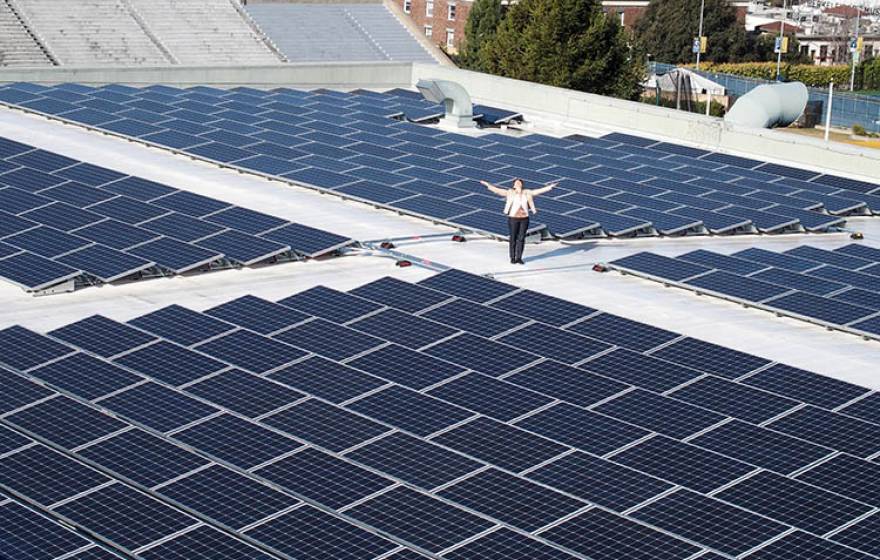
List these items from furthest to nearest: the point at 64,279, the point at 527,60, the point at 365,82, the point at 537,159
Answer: the point at 527,60 → the point at 365,82 → the point at 537,159 → the point at 64,279

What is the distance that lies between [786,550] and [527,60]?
6462 centimetres

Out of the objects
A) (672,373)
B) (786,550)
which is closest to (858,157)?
(672,373)

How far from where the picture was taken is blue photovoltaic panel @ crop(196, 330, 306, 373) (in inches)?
925

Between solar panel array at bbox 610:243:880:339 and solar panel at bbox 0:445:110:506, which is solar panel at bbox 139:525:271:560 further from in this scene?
solar panel array at bbox 610:243:880:339

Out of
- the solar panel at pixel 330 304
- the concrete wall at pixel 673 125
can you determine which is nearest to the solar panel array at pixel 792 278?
the solar panel at pixel 330 304

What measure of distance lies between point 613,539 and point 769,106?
31.2 metres

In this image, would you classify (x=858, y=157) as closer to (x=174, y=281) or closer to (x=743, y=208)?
(x=743, y=208)

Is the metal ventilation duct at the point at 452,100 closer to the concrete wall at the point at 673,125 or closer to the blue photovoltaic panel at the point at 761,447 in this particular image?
the concrete wall at the point at 673,125

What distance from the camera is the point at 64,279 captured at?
2847 cm

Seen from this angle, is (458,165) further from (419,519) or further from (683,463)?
(419,519)

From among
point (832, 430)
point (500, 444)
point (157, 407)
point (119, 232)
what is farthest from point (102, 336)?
point (832, 430)

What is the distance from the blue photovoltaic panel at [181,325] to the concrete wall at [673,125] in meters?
24.8

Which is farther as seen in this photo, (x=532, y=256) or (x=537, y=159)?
(x=537, y=159)

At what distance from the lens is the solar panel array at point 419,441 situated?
58.3 feet
